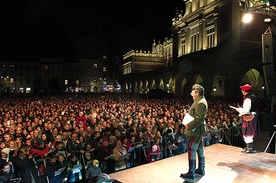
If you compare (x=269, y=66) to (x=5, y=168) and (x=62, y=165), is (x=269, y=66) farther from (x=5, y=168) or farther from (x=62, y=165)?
(x=5, y=168)

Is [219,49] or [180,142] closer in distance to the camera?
[180,142]

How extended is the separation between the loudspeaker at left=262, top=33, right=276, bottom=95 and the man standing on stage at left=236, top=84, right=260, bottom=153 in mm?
914

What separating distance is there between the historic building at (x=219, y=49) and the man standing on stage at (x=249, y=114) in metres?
19.1

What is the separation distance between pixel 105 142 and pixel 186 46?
42.1m

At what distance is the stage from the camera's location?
18.9 ft

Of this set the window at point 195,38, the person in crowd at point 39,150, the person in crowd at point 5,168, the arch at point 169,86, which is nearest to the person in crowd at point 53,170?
the person in crowd at point 39,150

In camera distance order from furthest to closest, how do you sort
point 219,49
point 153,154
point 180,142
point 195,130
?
point 219,49
point 180,142
point 153,154
point 195,130

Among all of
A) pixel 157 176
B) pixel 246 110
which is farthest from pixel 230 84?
pixel 157 176

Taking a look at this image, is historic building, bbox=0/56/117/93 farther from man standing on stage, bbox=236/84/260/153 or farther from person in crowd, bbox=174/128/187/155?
man standing on stage, bbox=236/84/260/153

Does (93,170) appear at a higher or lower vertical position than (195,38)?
lower

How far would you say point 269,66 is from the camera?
269 inches

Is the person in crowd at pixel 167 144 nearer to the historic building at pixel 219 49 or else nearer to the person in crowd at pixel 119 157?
the person in crowd at pixel 119 157

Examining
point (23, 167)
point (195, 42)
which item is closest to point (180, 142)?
point (23, 167)

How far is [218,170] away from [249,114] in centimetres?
240
